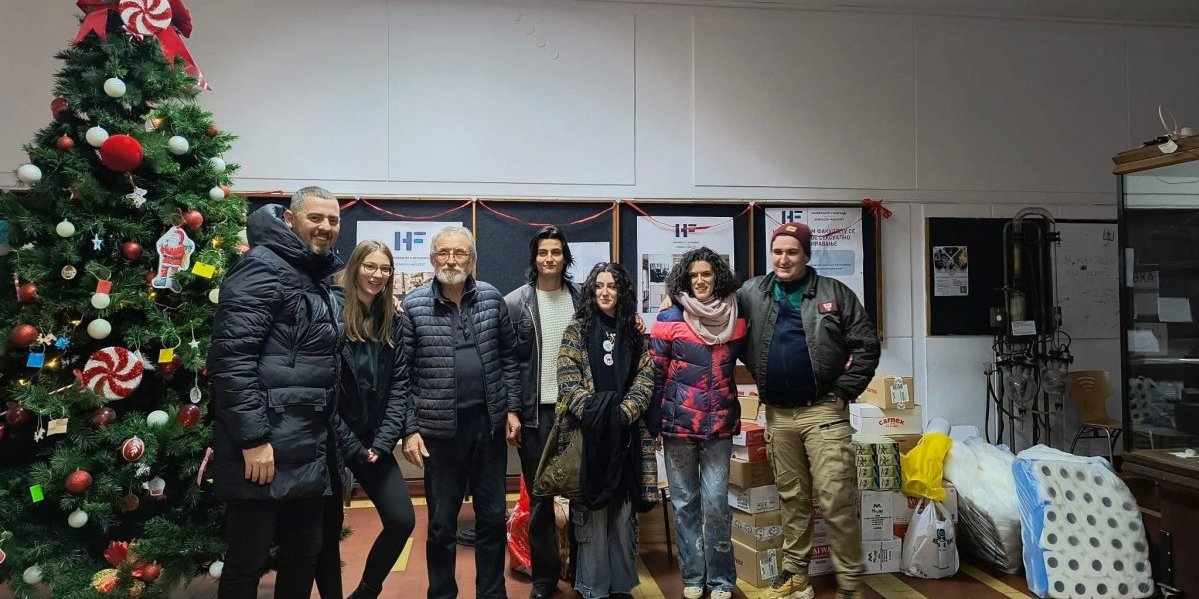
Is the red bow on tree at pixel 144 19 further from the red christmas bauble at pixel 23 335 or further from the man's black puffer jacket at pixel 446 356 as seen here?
the man's black puffer jacket at pixel 446 356

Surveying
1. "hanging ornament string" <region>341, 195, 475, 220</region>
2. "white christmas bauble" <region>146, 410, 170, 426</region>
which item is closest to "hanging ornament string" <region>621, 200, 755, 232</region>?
"hanging ornament string" <region>341, 195, 475, 220</region>

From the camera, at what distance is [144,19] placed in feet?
8.36

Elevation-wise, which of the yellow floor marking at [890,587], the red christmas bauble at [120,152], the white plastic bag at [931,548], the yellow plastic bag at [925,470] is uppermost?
the red christmas bauble at [120,152]

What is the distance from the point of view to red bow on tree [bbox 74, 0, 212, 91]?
2479mm

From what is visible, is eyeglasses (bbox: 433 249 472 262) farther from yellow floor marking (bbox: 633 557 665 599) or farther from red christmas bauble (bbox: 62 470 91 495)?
yellow floor marking (bbox: 633 557 665 599)

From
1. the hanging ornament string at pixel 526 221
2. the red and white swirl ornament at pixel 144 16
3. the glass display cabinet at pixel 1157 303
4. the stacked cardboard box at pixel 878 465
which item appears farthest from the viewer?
the hanging ornament string at pixel 526 221

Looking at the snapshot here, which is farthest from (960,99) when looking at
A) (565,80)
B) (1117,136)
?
(565,80)

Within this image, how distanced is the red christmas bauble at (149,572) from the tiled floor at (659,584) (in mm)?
496

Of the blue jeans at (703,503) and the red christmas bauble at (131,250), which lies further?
the blue jeans at (703,503)

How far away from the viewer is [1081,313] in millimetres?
4891

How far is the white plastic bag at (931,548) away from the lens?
120 inches

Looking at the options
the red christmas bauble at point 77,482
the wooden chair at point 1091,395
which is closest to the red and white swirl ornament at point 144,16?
the red christmas bauble at point 77,482

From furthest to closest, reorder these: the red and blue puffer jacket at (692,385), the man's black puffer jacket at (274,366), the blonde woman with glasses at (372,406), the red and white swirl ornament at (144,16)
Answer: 1. the red and blue puffer jacket at (692,385)
2. the red and white swirl ornament at (144,16)
3. the blonde woman with glasses at (372,406)
4. the man's black puffer jacket at (274,366)

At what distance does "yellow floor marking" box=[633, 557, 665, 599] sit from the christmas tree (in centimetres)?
166
